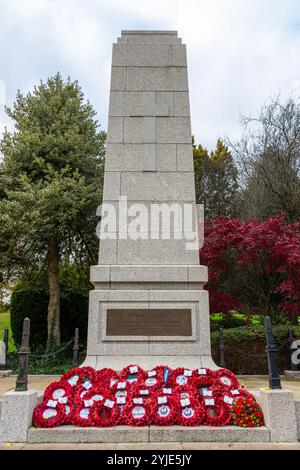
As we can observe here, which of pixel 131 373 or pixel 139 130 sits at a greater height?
pixel 139 130

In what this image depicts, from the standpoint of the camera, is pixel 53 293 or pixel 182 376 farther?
pixel 53 293

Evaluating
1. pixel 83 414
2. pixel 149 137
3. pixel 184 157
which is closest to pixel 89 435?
pixel 83 414

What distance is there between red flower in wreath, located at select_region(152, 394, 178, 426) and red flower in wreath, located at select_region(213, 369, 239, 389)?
752mm

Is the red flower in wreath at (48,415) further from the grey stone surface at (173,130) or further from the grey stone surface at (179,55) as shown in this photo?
the grey stone surface at (179,55)

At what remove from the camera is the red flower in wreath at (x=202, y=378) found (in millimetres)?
5172

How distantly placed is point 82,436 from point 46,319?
1155 cm

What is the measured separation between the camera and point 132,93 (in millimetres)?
7734

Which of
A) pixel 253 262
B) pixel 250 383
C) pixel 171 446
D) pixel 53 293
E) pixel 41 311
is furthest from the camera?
pixel 41 311

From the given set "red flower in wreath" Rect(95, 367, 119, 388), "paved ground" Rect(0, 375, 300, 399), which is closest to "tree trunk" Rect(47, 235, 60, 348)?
"paved ground" Rect(0, 375, 300, 399)

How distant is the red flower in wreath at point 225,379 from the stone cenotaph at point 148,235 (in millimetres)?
629

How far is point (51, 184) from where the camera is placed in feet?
43.7

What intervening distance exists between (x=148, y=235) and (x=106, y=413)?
3.15 metres

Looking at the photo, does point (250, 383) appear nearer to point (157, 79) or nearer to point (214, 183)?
point (157, 79)

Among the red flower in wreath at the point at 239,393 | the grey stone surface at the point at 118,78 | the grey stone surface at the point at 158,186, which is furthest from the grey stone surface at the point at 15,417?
the grey stone surface at the point at 118,78
